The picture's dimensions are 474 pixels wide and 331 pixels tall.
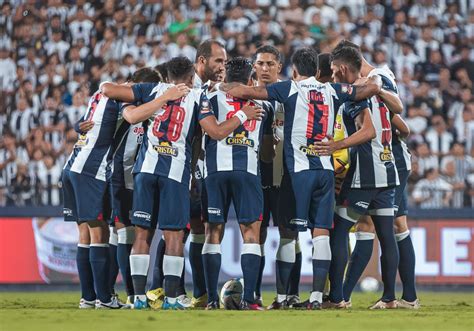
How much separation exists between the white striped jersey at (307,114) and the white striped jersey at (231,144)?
0.29 metres

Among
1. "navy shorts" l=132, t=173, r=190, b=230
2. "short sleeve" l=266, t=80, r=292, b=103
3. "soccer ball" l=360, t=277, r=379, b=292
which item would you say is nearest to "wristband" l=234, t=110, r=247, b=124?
"short sleeve" l=266, t=80, r=292, b=103

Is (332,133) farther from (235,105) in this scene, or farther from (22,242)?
(22,242)

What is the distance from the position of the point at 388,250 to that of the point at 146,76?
2.79 m

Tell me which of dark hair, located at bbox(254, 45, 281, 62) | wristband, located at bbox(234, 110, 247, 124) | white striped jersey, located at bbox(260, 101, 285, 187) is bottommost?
white striped jersey, located at bbox(260, 101, 285, 187)

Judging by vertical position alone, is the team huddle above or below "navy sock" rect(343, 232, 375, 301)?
above

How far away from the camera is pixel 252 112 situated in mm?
9195

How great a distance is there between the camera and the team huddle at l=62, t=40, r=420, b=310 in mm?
9125

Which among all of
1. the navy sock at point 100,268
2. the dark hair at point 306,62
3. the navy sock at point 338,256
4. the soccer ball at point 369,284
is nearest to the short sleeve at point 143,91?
the dark hair at point 306,62

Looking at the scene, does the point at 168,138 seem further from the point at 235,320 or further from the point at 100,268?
the point at 235,320

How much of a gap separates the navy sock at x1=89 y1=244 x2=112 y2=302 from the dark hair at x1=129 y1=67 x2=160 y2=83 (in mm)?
1583

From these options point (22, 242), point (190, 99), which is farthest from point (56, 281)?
point (190, 99)

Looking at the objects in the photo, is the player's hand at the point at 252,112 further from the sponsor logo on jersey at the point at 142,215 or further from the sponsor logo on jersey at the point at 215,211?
the sponsor logo on jersey at the point at 142,215

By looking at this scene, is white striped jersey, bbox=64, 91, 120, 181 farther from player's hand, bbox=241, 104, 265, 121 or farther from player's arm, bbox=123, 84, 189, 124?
player's hand, bbox=241, 104, 265, 121

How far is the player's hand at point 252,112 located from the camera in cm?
918
